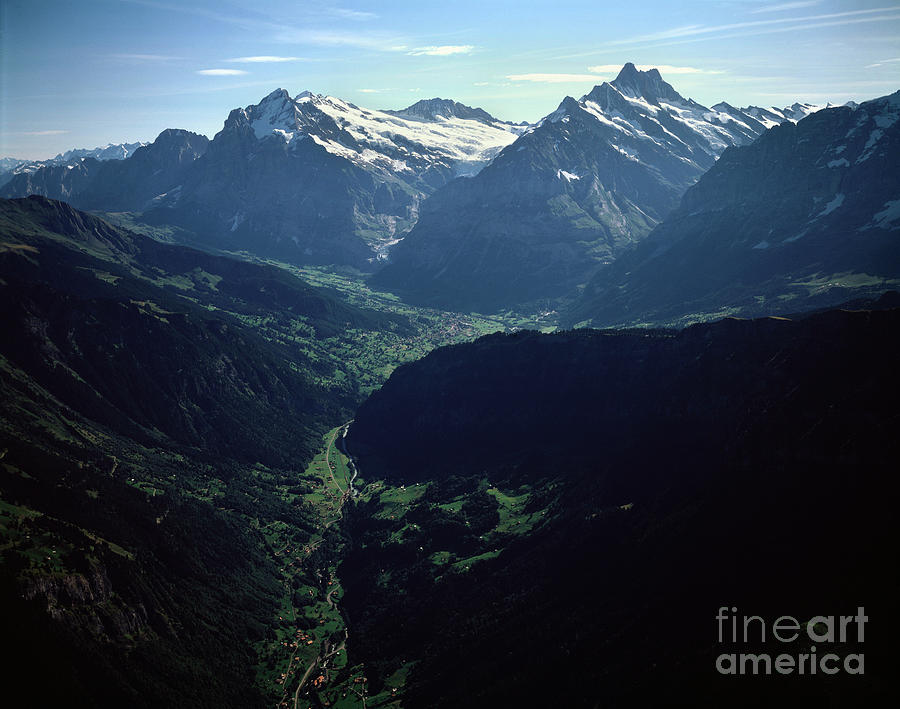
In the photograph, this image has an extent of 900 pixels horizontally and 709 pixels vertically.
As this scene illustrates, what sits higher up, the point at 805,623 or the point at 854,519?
the point at 854,519

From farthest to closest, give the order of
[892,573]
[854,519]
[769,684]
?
[854,519] < [892,573] < [769,684]

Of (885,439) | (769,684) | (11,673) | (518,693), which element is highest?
(885,439)

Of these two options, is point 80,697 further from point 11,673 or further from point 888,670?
point 888,670

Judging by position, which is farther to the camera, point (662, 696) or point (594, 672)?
point (594, 672)

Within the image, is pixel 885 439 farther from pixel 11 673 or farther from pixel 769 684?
pixel 11 673

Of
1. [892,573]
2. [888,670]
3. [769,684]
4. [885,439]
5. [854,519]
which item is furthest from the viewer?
[885,439]

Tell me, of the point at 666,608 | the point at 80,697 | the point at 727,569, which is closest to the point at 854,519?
the point at 727,569

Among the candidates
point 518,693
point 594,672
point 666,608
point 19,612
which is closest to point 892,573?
point 666,608

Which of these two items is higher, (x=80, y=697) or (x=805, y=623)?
(x=805, y=623)

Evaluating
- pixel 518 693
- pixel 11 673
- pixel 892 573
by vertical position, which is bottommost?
pixel 518 693
